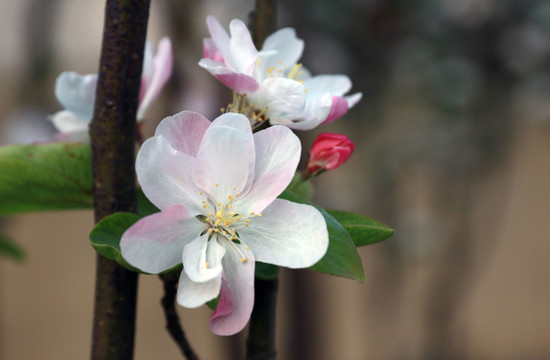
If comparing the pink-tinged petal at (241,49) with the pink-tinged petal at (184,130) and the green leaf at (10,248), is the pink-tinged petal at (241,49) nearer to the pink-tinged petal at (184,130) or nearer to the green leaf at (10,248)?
the pink-tinged petal at (184,130)

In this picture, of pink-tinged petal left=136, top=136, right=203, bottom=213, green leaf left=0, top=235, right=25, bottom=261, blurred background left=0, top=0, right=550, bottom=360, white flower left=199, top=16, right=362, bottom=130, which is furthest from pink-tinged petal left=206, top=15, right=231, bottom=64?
blurred background left=0, top=0, right=550, bottom=360

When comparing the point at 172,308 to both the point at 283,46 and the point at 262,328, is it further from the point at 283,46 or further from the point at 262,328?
the point at 283,46

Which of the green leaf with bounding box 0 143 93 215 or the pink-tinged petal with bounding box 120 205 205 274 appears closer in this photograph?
the pink-tinged petal with bounding box 120 205 205 274

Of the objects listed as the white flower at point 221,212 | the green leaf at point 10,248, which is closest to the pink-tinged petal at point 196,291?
the white flower at point 221,212

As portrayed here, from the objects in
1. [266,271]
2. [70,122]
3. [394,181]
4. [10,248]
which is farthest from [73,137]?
[394,181]

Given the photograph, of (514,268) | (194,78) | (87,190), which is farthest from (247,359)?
(514,268)

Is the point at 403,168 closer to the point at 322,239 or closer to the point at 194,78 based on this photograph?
the point at 194,78

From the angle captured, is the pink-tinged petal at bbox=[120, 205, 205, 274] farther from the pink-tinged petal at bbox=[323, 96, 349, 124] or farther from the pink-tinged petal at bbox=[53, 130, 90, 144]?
the pink-tinged petal at bbox=[53, 130, 90, 144]
